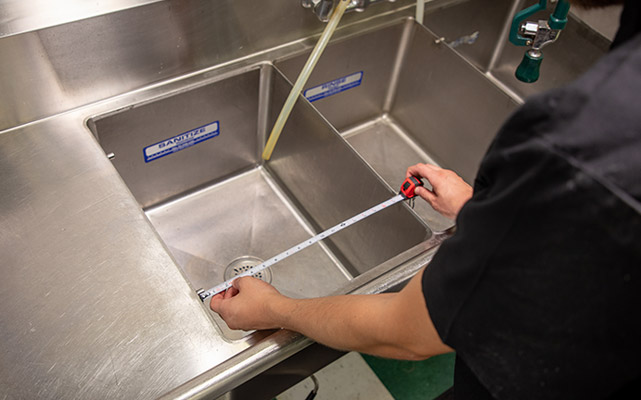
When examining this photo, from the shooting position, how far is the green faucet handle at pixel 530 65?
1.19m

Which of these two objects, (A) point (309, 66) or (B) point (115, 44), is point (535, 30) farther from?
(B) point (115, 44)

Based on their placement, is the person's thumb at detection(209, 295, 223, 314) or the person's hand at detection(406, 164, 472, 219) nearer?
the person's thumb at detection(209, 295, 223, 314)

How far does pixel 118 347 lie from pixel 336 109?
38.7 inches

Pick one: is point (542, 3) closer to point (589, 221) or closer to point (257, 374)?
point (589, 221)

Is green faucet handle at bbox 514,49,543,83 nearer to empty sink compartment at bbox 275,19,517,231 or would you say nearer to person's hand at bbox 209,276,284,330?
empty sink compartment at bbox 275,19,517,231

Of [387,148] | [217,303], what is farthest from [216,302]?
[387,148]

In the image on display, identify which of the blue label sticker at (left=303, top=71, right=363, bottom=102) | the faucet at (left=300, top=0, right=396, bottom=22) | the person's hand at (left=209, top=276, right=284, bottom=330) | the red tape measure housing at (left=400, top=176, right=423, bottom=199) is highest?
the faucet at (left=300, top=0, right=396, bottom=22)

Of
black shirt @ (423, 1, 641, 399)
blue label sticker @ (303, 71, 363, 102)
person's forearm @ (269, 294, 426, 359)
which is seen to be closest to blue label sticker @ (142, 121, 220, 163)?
blue label sticker @ (303, 71, 363, 102)

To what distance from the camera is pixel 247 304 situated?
0.85m

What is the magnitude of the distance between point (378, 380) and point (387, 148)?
2.56 ft

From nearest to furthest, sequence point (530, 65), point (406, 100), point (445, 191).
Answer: point (445, 191)
point (530, 65)
point (406, 100)

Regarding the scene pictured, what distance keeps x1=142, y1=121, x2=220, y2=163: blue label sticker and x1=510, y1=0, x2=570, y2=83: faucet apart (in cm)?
77

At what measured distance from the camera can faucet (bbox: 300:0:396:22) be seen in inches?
49.1

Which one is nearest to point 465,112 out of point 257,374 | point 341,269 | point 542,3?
point 542,3
